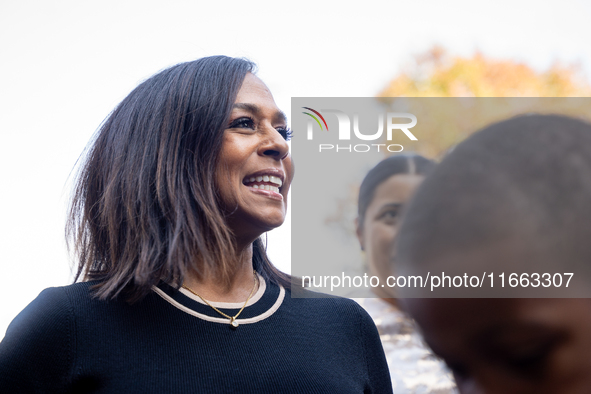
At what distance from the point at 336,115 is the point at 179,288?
1029 mm

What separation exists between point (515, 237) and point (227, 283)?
1452mm

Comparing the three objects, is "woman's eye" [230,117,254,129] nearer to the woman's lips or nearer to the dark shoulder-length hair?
the dark shoulder-length hair

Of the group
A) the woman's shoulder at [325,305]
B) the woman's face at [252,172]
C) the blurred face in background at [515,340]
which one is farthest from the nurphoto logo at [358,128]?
the woman's shoulder at [325,305]

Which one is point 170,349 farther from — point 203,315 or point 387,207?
point 387,207

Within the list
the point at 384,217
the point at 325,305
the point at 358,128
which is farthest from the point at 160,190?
the point at 384,217

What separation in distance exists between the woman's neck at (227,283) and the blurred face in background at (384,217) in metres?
1.28

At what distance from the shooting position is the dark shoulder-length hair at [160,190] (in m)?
1.47

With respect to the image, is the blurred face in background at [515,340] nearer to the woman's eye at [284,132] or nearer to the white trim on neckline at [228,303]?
the white trim on neckline at [228,303]

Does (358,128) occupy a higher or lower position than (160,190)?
higher

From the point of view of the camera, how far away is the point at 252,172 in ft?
4.93

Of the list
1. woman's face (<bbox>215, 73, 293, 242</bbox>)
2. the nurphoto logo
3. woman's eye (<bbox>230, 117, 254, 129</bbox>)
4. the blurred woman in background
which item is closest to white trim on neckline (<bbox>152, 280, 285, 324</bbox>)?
woman's face (<bbox>215, 73, 293, 242</bbox>)

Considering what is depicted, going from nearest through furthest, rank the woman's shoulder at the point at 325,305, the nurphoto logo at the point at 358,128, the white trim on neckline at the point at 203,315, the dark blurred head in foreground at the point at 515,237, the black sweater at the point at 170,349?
the dark blurred head in foreground at the point at 515,237, the nurphoto logo at the point at 358,128, the black sweater at the point at 170,349, the white trim on neckline at the point at 203,315, the woman's shoulder at the point at 325,305

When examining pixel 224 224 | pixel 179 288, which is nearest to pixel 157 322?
pixel 179 288

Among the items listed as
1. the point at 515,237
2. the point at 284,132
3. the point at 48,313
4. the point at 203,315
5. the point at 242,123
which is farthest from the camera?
the point at 284,132
